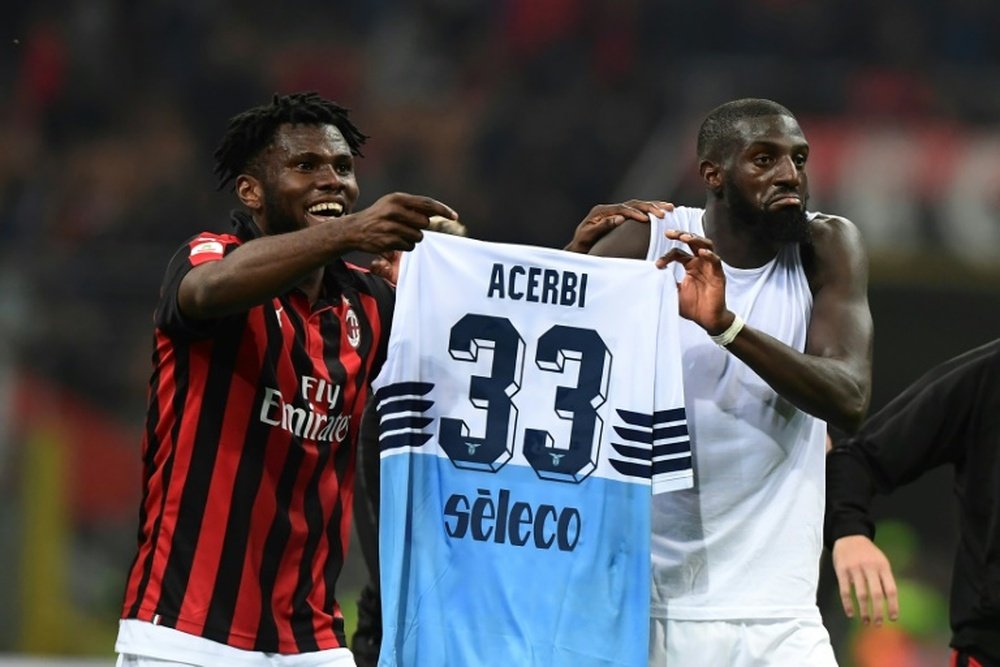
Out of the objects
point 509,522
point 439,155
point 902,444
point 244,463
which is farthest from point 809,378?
point 439,155

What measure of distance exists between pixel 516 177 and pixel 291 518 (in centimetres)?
781

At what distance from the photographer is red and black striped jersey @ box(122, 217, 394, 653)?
3604 millimetres

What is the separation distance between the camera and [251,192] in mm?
3971

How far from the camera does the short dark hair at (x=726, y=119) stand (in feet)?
13.5

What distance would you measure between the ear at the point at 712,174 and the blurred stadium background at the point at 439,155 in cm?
402

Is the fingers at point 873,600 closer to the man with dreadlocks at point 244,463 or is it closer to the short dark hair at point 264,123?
the man with dreadlocks at point 244,463

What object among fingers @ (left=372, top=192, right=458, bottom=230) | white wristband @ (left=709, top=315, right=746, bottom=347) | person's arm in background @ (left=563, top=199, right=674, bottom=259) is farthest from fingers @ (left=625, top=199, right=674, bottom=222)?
fingers @ (left=372, top=192, right=458, bottom=230)

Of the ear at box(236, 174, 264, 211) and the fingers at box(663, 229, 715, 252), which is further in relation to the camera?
the ear at box(236, 174, 264, 211)

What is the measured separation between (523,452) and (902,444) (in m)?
0.98

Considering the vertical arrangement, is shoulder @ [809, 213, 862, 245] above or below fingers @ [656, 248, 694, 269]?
above

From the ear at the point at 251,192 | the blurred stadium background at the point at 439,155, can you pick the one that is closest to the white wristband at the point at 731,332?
the ear at the point at 251,192

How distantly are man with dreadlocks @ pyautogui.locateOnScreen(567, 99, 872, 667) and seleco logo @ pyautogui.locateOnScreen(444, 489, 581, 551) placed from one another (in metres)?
0.29

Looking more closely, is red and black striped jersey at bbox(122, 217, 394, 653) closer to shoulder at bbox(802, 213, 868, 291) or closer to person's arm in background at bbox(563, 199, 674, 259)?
person's arm in background at bbox(563, 199, 674, 259)

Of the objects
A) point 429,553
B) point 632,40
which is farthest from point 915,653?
point 632,40
